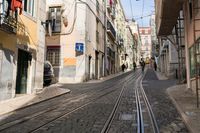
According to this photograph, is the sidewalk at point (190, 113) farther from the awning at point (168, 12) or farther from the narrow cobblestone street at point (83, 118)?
the awning at point (168, 12)

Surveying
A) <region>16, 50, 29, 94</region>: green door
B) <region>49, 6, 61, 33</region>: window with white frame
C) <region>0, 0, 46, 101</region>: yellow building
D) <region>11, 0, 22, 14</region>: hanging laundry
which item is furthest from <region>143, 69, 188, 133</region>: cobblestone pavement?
<region>49, 6, 61, 33</region>: window with white frame

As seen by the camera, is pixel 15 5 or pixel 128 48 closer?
pixel 15 5

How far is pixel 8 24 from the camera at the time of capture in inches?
508

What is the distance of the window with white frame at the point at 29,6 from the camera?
15925 mm

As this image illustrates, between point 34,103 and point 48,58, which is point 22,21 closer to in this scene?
point 34,103

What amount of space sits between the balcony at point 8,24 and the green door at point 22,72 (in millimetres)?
2221

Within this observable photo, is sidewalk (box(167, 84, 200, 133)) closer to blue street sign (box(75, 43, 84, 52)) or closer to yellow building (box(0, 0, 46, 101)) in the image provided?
yellow building (box(0, 0, 46, 101))

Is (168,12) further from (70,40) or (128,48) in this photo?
(128,48)

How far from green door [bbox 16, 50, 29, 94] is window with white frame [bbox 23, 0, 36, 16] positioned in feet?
7.50

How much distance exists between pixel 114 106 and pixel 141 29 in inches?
5127

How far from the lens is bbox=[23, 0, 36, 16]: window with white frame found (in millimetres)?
15925

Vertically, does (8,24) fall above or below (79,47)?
below

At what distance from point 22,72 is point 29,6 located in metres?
3.70

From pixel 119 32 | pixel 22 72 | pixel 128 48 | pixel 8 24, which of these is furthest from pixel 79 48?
pixel 128 48
